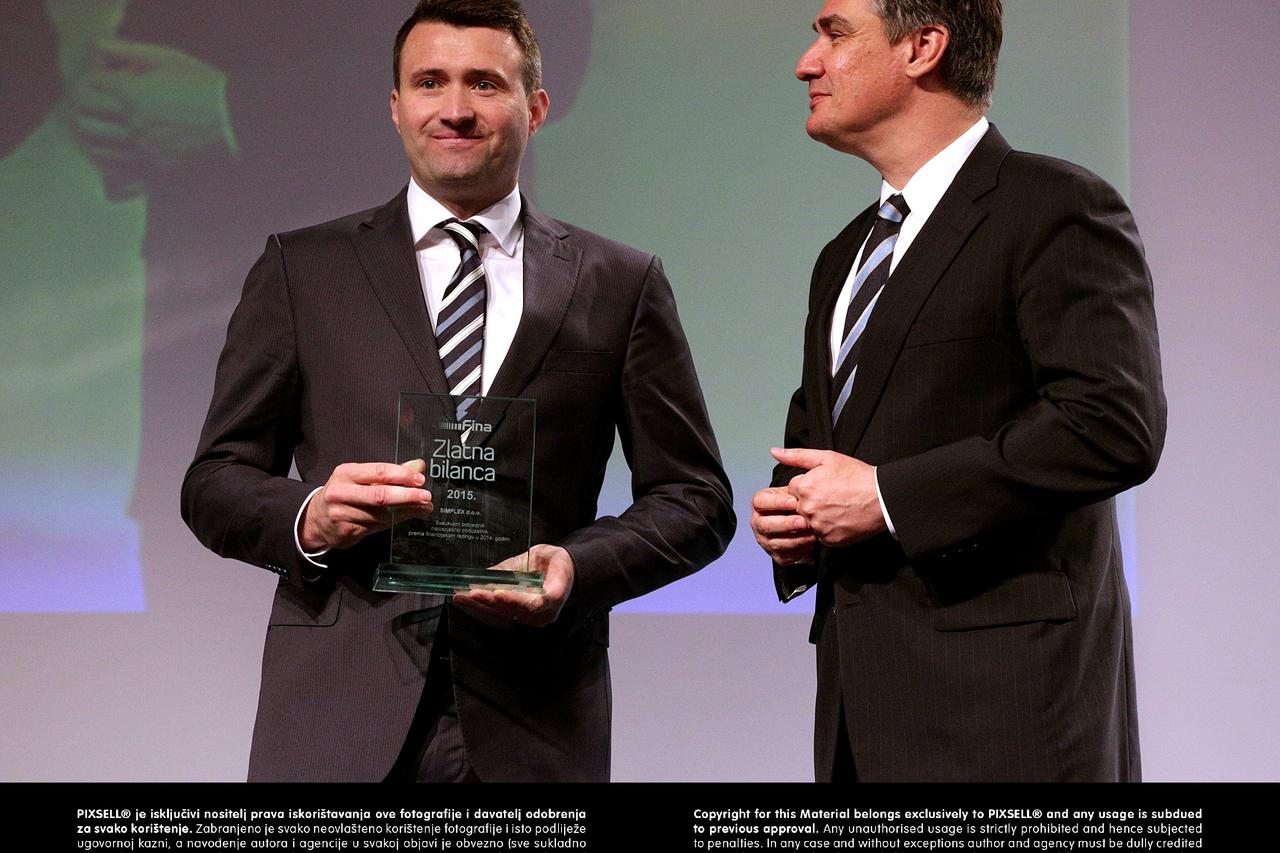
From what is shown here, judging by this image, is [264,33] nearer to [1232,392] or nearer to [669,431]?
[669,431]

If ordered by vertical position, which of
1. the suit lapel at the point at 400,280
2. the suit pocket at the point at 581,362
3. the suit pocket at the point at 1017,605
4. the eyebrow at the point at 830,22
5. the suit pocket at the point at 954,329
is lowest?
the suit pocket at the point at 1017,605

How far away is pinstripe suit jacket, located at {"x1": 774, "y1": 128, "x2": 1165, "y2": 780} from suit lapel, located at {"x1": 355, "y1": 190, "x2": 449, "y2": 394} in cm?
65

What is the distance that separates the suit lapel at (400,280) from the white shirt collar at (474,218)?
0.06 ft

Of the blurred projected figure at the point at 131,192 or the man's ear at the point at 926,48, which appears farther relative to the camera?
the blurred projected figure at the point at 131,192

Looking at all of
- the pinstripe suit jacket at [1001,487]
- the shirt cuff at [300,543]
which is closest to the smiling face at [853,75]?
the pinstripe suit jacket at [1001,487]

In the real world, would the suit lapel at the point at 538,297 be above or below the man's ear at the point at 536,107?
below

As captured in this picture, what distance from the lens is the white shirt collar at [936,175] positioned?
199 cm

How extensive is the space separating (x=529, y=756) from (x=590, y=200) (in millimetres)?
2143

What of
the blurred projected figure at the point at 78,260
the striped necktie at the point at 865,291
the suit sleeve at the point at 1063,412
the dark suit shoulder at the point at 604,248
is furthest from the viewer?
the blurred projected figure at the point at 78,260

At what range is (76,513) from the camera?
381cm

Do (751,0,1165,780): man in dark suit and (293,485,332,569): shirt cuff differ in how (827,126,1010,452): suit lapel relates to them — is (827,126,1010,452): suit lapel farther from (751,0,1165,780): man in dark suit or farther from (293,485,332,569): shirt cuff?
(293,485,332,569): shirt cuff

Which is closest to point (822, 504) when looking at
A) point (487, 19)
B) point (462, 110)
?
point (462, 110)

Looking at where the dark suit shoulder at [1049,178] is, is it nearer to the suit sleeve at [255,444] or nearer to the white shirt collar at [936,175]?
the white shirt collar at [936,175]
